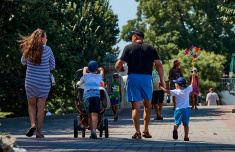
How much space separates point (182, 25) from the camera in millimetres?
50406

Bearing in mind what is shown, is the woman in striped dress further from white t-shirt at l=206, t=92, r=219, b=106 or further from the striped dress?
white t-shirt at l=206, t=92, r=219, b=106

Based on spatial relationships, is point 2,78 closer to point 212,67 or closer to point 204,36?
point 212,67

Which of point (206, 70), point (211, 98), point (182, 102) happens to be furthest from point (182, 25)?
point (182, 102)

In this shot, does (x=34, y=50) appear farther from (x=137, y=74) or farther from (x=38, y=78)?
(x=137, y=74)

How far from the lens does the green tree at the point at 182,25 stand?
160ft

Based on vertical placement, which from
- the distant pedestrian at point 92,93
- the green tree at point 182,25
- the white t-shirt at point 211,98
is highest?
the green tree at point 182,25

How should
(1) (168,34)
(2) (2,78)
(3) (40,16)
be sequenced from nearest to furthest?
(3) (40,16), (2) (2,78), (1) (168,34)

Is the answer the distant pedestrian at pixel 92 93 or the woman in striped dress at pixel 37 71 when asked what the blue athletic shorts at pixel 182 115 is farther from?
the woman in striped dress at pixel 37 71

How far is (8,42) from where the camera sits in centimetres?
1634

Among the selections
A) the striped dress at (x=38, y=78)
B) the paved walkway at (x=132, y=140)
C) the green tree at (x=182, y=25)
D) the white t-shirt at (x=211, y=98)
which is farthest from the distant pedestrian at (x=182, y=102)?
the green tree at (x=182, y=25)

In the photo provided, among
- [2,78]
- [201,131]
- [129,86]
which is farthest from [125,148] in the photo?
[2,78]

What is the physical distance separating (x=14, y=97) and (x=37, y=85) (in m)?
11.4

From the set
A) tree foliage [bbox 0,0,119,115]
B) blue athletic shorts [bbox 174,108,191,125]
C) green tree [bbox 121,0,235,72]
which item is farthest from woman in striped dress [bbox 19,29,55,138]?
green tree [bbox 121,0,235,72]

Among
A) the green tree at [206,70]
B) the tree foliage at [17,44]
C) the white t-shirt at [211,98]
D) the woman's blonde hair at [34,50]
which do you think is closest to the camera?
the woman's blonde hair at [34,50]
